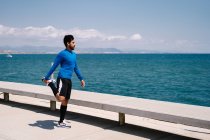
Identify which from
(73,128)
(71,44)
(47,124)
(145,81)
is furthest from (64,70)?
(145,81)

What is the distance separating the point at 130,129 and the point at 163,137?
699mm

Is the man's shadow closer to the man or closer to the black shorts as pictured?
the man

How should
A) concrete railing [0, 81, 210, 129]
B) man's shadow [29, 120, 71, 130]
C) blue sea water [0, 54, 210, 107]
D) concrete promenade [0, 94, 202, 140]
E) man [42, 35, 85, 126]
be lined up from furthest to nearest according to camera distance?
blue sea water [0, 54, 210, 107] → man's shadow [29, 120, 71, 130] → man [42, 35, 85, 126] → concrete promenade [0, 94, 202, 140] → concrete railing [0, 81, 210, 129]

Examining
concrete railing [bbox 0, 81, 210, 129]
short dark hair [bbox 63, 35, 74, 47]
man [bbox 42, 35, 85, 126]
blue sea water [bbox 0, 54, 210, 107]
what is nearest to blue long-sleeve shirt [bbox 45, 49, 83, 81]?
man [bbox 42, 35, 85, 126]

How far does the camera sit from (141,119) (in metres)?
6.63

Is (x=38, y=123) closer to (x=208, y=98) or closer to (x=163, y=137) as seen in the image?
(x=163, y=137)

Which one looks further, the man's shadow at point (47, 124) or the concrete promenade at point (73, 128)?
the man's shadow at point (47, 124)

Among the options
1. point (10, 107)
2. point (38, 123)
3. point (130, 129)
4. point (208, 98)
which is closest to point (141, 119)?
point (130, 129)

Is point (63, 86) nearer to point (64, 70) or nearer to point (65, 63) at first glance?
point (64, 70)

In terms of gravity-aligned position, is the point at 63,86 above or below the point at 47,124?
above

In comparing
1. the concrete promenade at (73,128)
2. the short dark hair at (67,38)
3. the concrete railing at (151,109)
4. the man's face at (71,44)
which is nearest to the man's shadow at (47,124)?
the concrete promenade at (73,128)

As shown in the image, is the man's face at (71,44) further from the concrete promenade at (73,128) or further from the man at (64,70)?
the concrete promenade at (73,128)

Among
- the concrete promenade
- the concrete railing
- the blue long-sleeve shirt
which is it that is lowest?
the concrete promenade

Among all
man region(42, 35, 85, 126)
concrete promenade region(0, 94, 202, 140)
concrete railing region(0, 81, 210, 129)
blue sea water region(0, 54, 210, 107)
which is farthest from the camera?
blue sea water region(0, 54, 210, 107)
